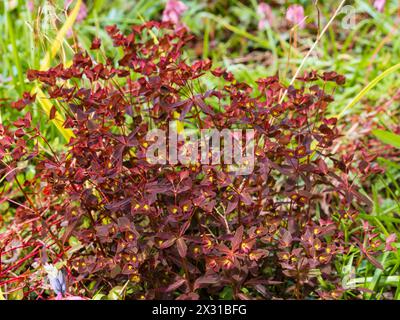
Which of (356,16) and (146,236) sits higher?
(356,16)

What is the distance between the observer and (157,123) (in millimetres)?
2422

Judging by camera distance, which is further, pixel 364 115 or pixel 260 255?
pixel 364 115

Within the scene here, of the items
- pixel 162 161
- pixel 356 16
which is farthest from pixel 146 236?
pixel 356 16

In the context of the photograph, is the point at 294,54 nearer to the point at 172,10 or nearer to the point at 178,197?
the point at 172,10

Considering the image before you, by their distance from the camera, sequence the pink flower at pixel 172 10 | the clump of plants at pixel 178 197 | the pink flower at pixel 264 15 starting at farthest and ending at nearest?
1. the pink flower at pixel 264 15
2. the pink flower at pixel 172 10
3. the clump of plants at pixel 178 197

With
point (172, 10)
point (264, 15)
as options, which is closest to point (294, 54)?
point (264, 15)

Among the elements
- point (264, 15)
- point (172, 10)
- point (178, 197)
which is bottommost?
point (178, 197)

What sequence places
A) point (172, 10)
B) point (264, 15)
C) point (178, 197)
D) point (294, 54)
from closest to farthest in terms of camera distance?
point (178, 197) < point (172, 10) < point (294, 54) < point (264, 15)

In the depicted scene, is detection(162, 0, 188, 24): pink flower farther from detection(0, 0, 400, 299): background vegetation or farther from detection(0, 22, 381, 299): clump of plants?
detection(0, 22, 381, 299): clump of plants

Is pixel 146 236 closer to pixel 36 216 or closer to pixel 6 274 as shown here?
pixel 36 216

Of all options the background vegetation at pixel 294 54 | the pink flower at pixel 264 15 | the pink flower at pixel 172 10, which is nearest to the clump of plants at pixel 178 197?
the background vegetation at pixel 294 54

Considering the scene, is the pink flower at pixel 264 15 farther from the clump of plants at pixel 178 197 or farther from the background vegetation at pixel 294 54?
the clump of plants at pixel 178 197

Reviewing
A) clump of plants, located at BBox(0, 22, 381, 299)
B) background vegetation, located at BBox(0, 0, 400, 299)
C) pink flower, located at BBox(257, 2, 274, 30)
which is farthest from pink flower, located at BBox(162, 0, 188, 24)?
clump of plants, located at BBox(0, 22, 381, 299)
